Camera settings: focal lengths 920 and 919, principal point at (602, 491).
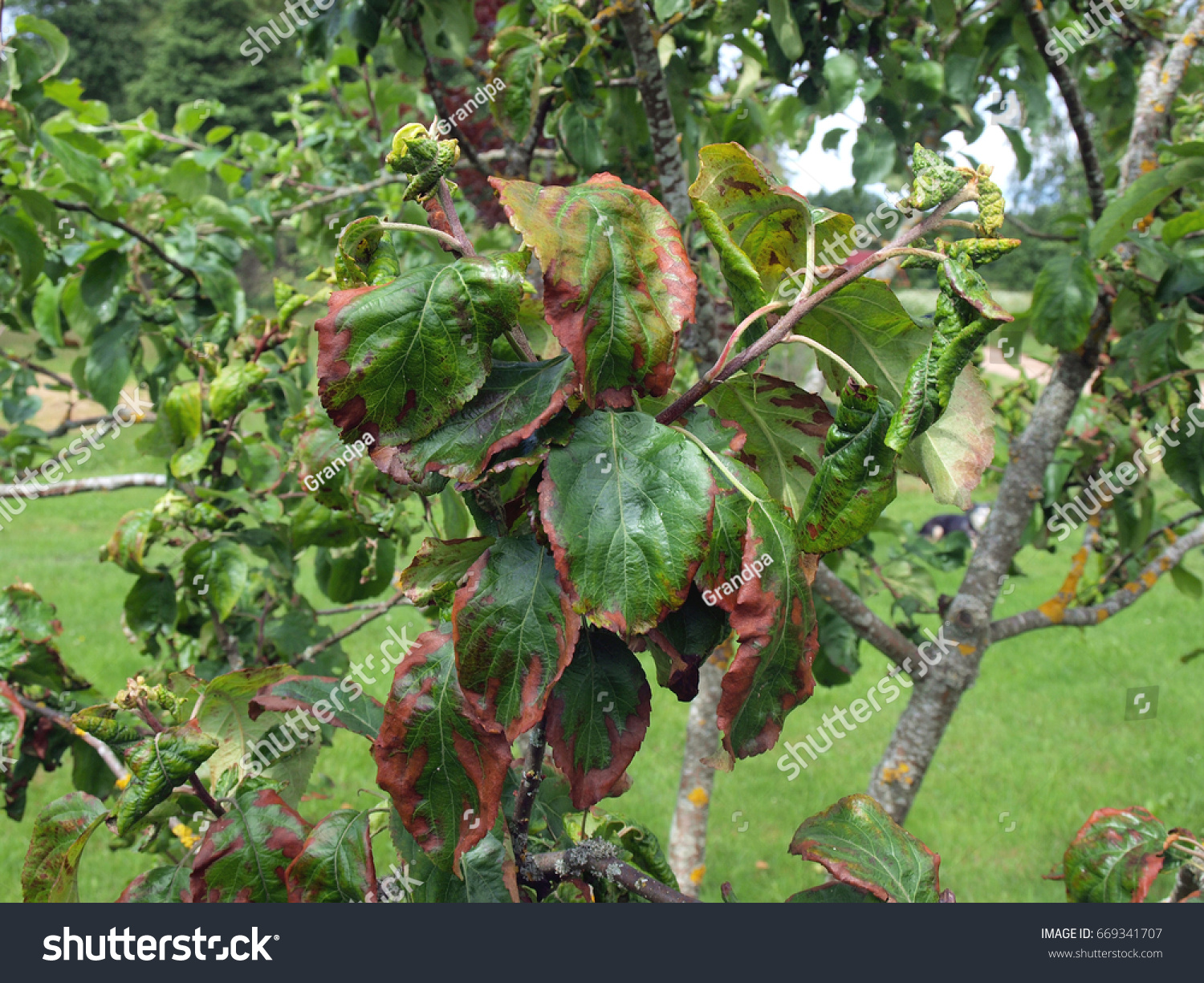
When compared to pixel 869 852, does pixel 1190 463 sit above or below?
below

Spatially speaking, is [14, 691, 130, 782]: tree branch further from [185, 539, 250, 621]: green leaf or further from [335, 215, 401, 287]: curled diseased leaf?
[335, 215, 401, 287]: curled diseased leaf

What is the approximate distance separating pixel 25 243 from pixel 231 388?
0.59 meters

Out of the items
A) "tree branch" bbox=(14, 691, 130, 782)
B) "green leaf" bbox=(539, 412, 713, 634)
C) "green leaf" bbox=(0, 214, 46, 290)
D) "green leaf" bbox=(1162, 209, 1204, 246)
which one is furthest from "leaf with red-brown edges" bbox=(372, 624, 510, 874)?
"green leaf" bbox=(1162, 209, 1204, 246)

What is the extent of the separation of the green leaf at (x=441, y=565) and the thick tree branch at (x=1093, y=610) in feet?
5.78

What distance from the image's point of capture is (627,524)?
78 centimetres

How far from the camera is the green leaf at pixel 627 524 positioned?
29.9 inches

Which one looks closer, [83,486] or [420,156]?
[420,156]

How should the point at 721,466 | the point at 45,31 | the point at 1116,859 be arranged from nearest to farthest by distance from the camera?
the point at 721,466 → the point at 1116,859 → the point at 45,31

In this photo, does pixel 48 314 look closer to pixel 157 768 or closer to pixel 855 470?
pixel 157 768

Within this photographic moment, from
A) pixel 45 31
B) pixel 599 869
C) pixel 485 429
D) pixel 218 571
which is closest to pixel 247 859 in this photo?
pixel 599 869

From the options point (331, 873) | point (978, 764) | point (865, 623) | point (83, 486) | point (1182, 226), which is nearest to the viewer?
point (331, 873)

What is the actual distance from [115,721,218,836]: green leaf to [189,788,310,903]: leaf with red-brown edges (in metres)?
0.08

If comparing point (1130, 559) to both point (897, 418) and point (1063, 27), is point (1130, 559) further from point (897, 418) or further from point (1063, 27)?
point (897, 418)

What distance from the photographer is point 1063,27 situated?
2.69 meters
